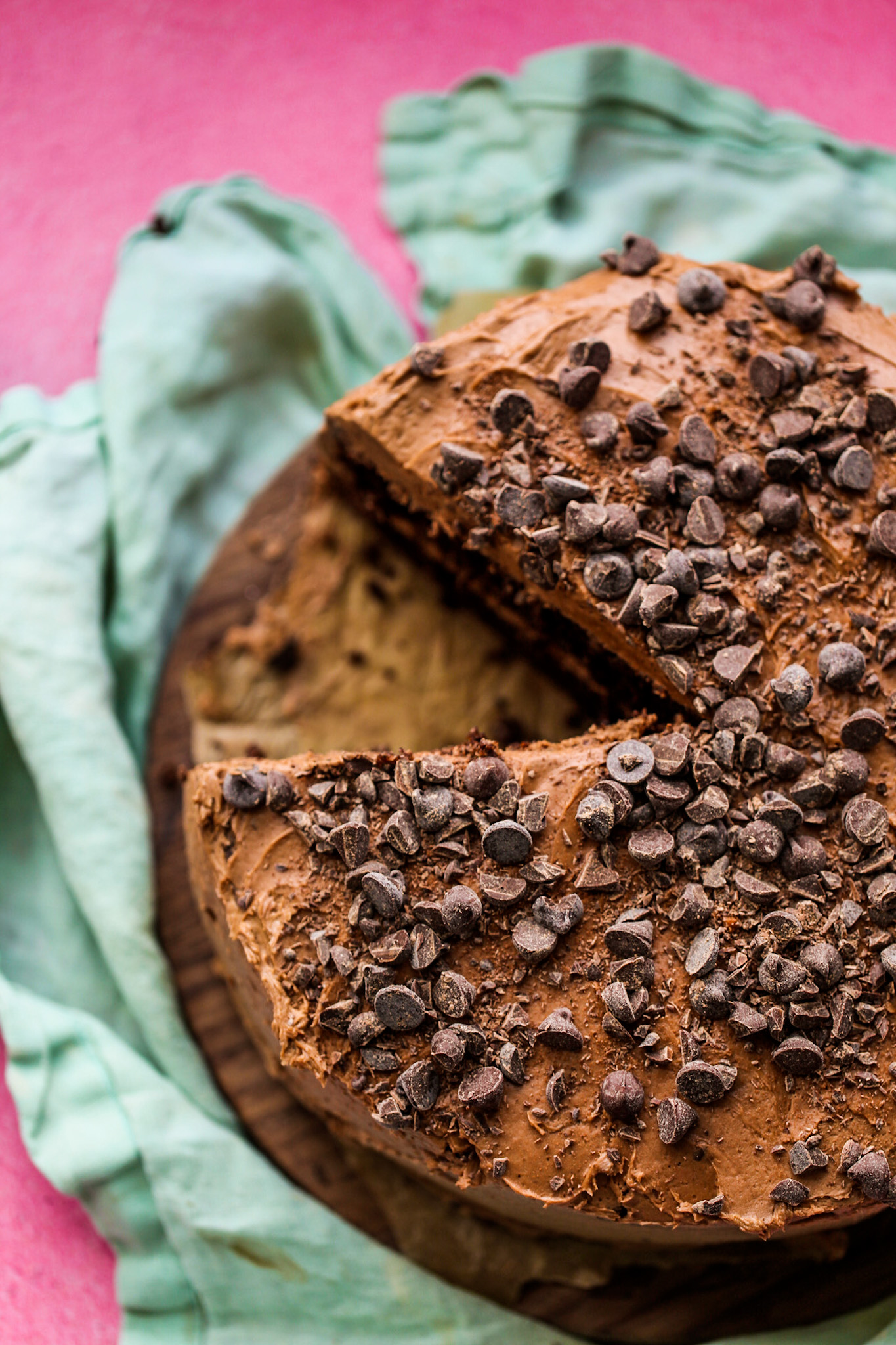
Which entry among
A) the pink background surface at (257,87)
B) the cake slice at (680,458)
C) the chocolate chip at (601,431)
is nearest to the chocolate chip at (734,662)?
the cake slice at (680,458)

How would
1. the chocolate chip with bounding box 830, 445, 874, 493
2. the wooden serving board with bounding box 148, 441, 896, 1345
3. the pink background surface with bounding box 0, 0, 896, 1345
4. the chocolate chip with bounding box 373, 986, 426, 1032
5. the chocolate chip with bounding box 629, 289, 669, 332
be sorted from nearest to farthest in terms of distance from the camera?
the chocolate chip with bounding box 373, 986, 426, 1032 < the chocolate chip with bounding box 830, 445, 874, 493 < the chocolate chip with bounding box 629, 289, 669, 332 < the wooden serving board with bounding box 148, 441, 896, 1345 < the pink background surface with bounding box 0, 0, 896, 1345

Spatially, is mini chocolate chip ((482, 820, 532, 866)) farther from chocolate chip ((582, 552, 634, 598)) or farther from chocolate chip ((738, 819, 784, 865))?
chocolate chip ((582, 552, 634, 598))

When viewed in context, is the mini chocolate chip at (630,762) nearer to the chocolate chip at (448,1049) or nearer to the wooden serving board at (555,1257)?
the chocolate chip at (448,1049)

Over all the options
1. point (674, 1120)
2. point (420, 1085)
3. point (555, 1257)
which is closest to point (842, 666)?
point (674, 1120)

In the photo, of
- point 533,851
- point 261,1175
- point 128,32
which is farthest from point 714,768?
point 128,32

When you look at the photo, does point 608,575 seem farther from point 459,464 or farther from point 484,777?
point 484,777

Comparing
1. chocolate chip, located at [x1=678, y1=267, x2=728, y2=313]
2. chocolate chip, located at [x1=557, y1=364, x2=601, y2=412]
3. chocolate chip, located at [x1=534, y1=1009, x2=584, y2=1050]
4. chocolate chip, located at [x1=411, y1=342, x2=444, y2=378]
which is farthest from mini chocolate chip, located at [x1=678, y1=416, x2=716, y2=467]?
chocolate chip, located at [x1=534, y1=1009, x2=584, y2=1050]
